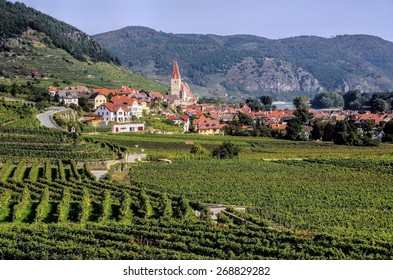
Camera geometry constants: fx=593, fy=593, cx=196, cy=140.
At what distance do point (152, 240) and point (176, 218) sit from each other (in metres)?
3.37

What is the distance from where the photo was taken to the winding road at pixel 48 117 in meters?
41.8

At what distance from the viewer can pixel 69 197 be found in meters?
22.9

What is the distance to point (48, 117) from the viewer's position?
45.4 metres

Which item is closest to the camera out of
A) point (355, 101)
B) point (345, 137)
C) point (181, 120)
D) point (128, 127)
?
point (345, 137)

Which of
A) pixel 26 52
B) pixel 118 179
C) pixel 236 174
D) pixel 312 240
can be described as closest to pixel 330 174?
pixel 236 174

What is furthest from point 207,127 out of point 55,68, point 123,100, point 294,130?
point 55,68

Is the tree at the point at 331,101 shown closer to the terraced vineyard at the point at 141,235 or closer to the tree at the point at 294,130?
the tree at the point at 294,130

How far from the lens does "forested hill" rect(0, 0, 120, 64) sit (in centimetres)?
9578

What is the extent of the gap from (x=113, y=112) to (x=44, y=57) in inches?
1702

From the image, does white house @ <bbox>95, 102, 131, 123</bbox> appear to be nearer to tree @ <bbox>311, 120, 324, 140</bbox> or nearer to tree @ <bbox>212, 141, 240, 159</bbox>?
tree @ <bbox>212, 141, 240, 159</bbox>

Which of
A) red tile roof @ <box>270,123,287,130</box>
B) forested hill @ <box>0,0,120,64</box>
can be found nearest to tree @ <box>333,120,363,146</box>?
red tile roof @ <box>270,123,287,130</box>

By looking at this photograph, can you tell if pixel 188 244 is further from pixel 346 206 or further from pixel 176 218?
pixel 346 206

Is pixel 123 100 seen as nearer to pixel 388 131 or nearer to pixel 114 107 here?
Answer: pixel 114 107

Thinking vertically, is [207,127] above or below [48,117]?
below
